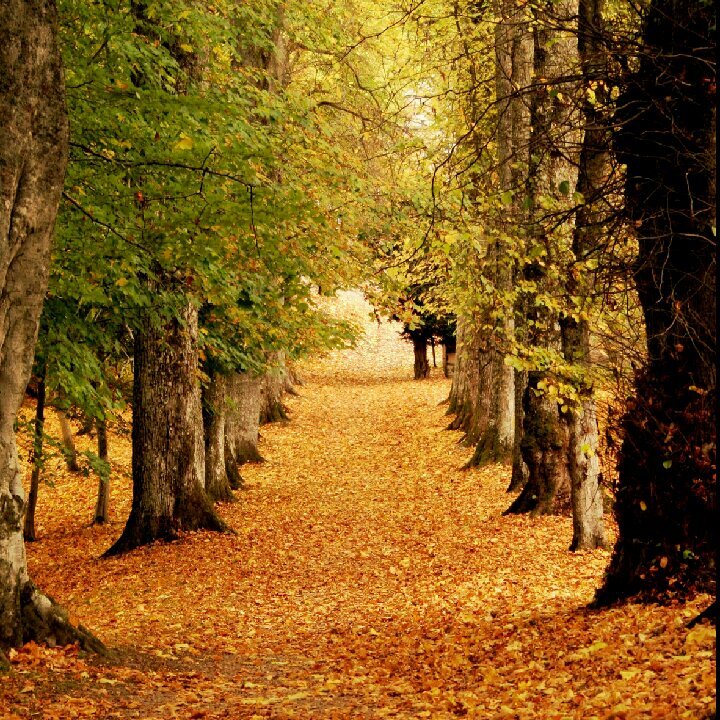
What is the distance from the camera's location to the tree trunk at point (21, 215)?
5.97 meters

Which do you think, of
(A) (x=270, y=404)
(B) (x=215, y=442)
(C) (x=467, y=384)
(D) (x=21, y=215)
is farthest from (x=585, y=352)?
(A) (x=270, y=404)

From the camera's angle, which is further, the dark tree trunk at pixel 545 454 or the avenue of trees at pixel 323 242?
the dark tree trunk at pixel 545 454

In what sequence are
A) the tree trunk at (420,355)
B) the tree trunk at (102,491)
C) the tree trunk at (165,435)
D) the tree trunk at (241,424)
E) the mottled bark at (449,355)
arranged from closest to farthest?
the tree trunk at (165,435), the tree trunk at (102,491), the tree trunk at (241,424), the mottled bark at (449,355), the tree trunk at (420,355)

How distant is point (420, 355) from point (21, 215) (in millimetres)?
37585

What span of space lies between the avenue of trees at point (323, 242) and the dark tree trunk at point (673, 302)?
21 millimetres

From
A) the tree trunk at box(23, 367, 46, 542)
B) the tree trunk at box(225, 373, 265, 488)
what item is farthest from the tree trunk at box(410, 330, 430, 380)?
the tree trunk at box(23, 367, 46, 542)

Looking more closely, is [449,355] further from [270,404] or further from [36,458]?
[36,458]

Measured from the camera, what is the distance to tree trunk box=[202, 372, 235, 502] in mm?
17234

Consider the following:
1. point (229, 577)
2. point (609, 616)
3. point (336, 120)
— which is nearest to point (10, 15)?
point (609, 616)

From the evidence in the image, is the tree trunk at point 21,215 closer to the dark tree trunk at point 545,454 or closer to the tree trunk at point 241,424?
the dark tree trunk at point 545,454

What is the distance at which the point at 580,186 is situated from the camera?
9.41m

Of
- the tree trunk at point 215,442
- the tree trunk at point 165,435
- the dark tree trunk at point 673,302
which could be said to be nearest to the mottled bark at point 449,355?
the tree trunk at point 215,442

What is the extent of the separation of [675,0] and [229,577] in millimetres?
9055

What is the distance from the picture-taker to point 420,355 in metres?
43.3
